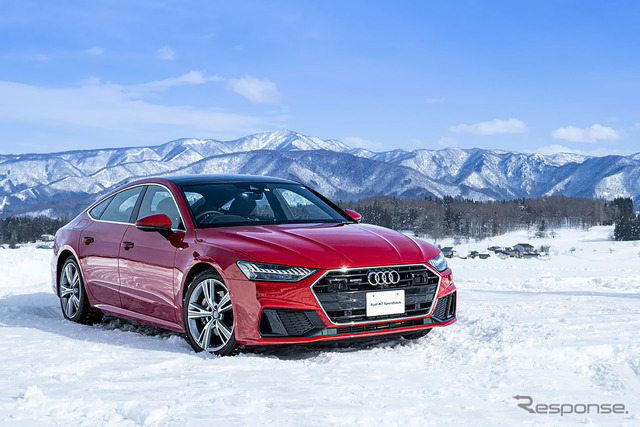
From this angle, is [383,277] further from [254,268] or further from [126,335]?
[126,335]

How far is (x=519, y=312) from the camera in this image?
7.07m

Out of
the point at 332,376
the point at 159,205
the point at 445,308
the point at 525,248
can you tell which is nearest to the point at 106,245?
the point at 159,205

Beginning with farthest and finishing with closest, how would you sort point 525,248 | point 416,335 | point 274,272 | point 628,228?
point 628,228
point 525,248
point 416,335
point 274,272

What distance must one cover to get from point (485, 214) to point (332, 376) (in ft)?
535

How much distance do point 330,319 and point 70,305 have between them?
373 centimetres

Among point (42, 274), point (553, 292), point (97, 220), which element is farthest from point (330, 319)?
point (42, 274)

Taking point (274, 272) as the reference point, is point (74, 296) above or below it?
below

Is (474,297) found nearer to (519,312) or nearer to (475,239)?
(519,312)

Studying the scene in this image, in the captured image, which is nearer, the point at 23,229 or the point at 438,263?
the point at 438,263

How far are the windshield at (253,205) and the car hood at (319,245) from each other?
249mm

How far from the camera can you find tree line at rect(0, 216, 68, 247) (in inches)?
4368

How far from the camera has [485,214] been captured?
161625mm

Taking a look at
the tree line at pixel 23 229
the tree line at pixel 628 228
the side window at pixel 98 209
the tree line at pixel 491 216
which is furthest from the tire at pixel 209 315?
the tree line at pixel 628 228

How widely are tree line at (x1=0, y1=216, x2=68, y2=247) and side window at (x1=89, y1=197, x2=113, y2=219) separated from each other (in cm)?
10923
